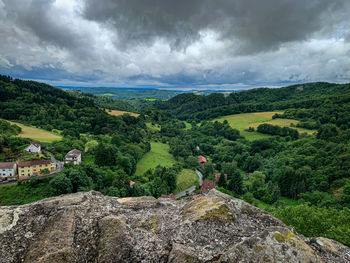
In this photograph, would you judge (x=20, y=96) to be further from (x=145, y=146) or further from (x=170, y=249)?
(x=170, y=249)

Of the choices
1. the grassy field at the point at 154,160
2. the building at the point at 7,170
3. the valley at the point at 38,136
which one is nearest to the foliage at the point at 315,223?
the grassy field at the point at 154,160

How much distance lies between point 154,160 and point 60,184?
41657mm

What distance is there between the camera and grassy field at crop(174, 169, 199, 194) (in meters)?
53.3

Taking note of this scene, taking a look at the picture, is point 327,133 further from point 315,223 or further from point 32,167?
point 32,167

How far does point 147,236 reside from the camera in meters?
7.78

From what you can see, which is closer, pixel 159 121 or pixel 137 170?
pixel 137 170

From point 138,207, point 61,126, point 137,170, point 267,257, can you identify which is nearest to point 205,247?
point 267,257

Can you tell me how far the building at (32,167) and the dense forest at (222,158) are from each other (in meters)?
4.37

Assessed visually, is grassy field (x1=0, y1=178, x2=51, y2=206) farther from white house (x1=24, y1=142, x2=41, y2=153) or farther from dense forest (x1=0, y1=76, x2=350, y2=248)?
white house (x1=24, y1=142, x2=41, y2=153)

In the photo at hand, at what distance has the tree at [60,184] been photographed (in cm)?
3000

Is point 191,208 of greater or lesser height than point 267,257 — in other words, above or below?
below

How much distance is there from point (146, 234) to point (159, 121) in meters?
148

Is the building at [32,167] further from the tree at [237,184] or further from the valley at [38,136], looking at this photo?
the tree at [237,184]

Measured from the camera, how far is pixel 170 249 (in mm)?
7289
